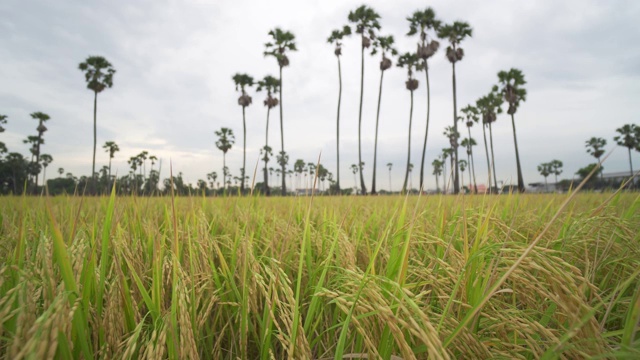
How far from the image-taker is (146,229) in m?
1.96

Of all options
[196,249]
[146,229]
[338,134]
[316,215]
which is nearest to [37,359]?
[196,249]

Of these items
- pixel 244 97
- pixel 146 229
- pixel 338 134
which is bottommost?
pixel 146 229

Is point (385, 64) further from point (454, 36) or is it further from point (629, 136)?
point (629, 136)

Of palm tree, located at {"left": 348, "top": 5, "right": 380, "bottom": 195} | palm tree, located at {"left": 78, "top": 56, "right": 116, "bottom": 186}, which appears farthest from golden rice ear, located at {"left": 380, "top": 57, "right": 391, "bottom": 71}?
palm tree, located at {"left": 78, "top": 56, "right": 116, "bottom": 186}

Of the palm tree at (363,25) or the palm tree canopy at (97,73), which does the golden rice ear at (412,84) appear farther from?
the palm tree canopy at (97,73)

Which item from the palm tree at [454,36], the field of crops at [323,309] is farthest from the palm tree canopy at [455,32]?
the field of crops at [323,309]

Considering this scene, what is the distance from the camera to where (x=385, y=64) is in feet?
107

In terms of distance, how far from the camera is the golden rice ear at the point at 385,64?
32656 millimetres

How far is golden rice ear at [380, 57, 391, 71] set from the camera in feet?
107

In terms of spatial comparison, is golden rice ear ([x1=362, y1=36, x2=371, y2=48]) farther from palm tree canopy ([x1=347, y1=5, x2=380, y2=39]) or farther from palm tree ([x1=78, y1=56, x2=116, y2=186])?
palm tree ([x1=78, y1=56, x2=116, y2=186])

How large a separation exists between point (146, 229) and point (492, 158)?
6.84ft

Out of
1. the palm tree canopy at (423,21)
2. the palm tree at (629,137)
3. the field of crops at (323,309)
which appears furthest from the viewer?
the palm tree at (629,137)

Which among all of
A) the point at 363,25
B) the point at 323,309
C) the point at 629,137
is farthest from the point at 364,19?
the point at 629,137

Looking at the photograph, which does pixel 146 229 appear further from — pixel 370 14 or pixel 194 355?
pixel 370 14
